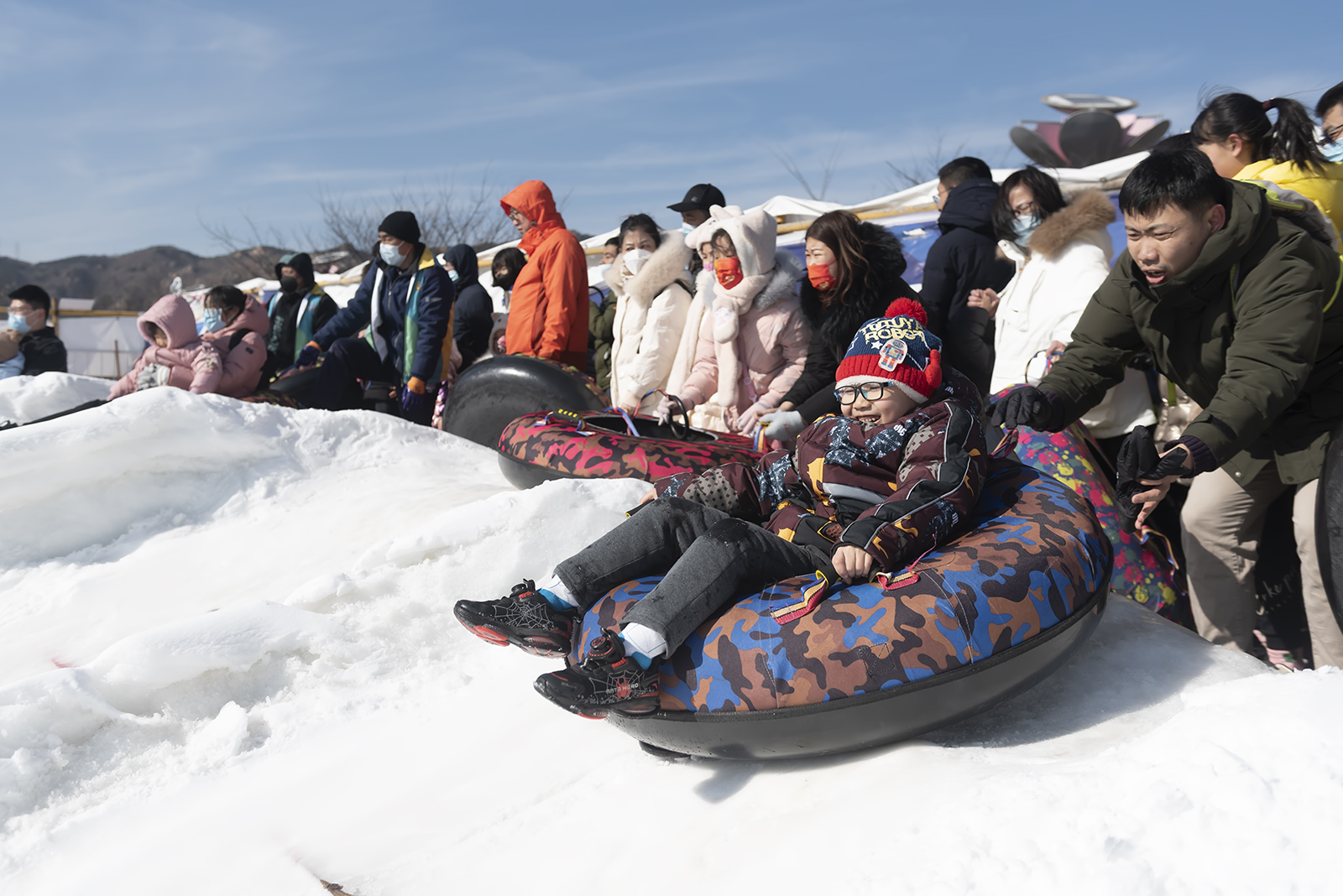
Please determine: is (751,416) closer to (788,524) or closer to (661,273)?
(661,273)

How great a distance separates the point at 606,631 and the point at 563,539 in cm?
146

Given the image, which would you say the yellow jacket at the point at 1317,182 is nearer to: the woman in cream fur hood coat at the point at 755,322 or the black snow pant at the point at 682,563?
the woman in cream fur hood coat at the point at 755,322

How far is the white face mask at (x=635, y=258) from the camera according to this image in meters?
5.86

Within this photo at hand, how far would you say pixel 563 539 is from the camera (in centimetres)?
388

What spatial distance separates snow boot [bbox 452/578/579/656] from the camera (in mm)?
2520

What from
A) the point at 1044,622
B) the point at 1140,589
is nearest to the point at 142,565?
the point at 1044,622

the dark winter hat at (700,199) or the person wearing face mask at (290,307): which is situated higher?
the dark winter hat at (700,199)

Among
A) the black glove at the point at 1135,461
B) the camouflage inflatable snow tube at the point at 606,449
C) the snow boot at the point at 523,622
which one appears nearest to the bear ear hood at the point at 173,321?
the camouflage inflatable snow tube at the point at 606,449

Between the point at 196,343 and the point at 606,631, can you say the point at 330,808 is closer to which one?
the point at 606,631

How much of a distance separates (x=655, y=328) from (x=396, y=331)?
7.15ft

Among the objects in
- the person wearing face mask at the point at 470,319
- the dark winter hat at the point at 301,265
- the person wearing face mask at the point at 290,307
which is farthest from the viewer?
the dark winter hat at the point at 301,265

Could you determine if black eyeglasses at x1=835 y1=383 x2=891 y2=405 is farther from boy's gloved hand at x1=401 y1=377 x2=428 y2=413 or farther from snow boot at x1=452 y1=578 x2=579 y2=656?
boy's gloved hand at x1=401 y1=377 x2=428 y2=413

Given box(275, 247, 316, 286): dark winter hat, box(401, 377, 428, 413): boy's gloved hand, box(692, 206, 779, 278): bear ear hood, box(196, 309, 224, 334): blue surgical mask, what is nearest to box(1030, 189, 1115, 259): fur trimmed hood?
box(692, 206, 779, 278): bear ear hood

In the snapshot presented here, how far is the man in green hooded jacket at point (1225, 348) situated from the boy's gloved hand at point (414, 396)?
14.3 ft
